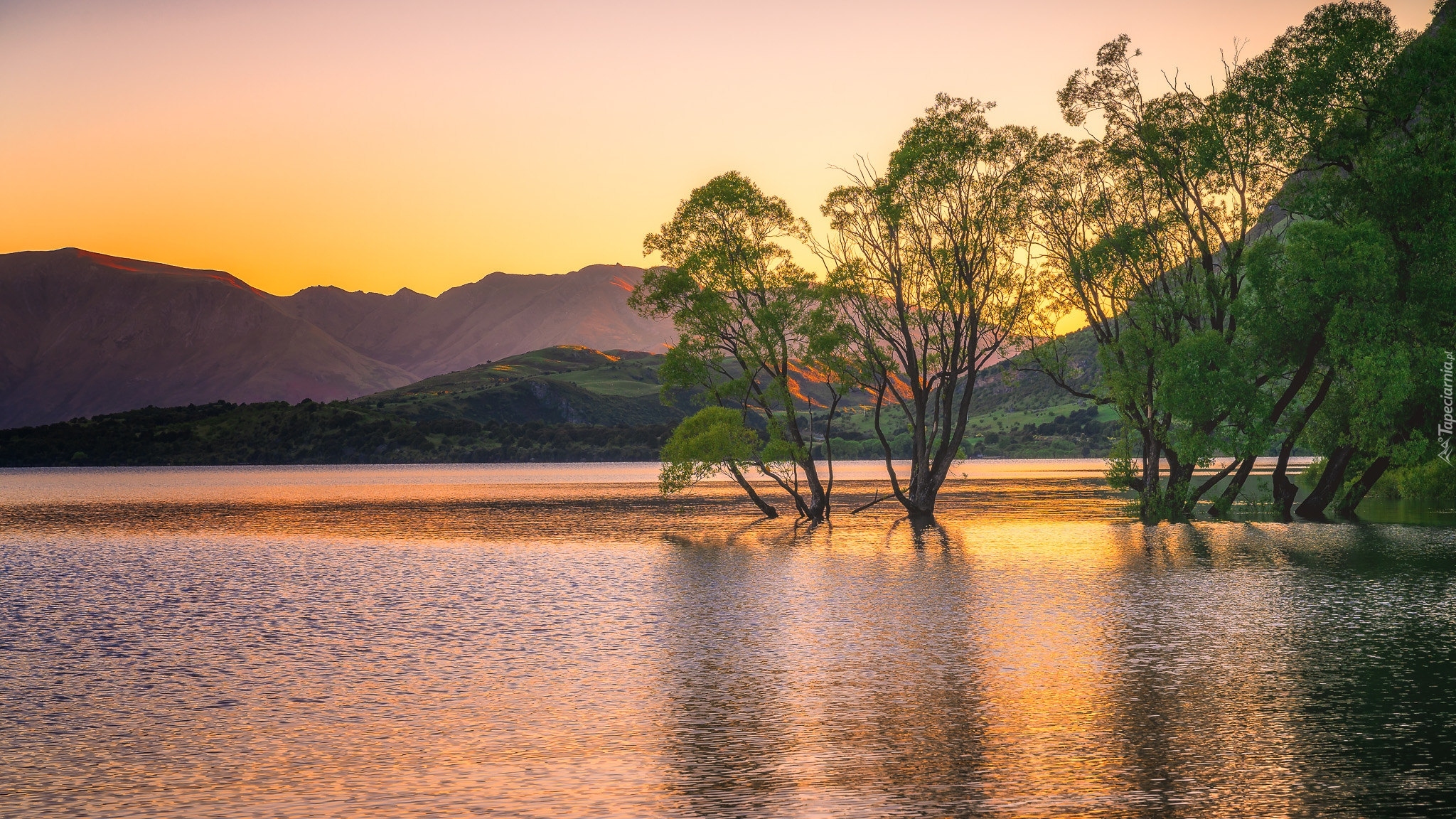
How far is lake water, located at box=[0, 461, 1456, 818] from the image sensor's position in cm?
1698

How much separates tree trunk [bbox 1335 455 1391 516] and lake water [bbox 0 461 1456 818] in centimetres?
2003

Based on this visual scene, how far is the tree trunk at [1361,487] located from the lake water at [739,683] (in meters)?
20.0

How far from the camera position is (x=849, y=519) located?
90312mm

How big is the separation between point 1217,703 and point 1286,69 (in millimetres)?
59653

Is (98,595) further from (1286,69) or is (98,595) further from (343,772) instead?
(1286,69)

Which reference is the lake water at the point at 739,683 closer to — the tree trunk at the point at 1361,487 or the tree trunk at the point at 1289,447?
the tree trunk at the point at 1289,447

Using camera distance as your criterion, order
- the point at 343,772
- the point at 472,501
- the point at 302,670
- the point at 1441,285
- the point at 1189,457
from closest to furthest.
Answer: the point at 343,772, the point at 302,670, the point at 1441,285, the point at 1189,457, the point at 472,501

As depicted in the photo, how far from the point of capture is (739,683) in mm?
25719

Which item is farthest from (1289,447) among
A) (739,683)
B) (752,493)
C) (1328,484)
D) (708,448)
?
(739,683)

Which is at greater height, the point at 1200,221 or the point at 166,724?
the point at 1200,221

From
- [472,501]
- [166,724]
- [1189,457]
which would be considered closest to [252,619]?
[166,724]

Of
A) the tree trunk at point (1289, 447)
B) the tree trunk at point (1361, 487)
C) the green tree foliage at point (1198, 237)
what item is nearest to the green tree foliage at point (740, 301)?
the green tree foliage at point (1198, 237)

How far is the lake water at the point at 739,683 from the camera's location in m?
17.0

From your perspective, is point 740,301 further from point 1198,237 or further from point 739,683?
point 739,683
